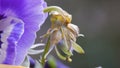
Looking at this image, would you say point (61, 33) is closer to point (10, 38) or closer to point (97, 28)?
point (10, 38)

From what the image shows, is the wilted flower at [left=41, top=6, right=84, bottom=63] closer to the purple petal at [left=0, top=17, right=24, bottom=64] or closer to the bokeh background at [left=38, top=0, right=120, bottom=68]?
the purple petal at [left=0, top=17, right=24, bottom=64]

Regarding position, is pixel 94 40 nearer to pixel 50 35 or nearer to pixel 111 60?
pixel 111 60

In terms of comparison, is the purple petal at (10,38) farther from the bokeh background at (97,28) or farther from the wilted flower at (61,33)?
the bokeh background at (97,28)

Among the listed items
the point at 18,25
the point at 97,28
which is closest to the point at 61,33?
the point at 18,25

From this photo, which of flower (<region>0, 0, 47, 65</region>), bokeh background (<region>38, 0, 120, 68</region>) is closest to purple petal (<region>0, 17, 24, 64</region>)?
flower (<region>0, 0, 47, 65</region>)

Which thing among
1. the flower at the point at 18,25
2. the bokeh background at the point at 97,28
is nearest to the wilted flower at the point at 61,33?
the flower at the point at 18,25

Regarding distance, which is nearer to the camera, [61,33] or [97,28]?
[61,33]
